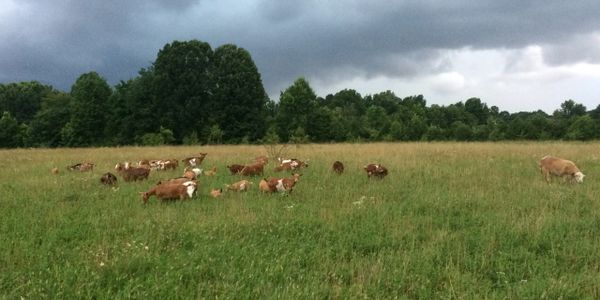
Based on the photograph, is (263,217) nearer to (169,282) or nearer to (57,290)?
(169,282)

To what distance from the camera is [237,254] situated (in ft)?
17.4

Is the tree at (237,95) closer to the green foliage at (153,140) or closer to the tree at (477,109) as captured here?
the green foliage at (153,140)

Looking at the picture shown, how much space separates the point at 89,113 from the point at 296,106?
2294 centimetres

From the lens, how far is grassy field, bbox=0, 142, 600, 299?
4.45m

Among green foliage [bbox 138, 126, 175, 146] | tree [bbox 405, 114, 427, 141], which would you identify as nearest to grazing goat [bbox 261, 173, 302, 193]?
green foliage [bbox 138, 126, 175, 146]

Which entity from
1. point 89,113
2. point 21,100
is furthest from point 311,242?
point 21,100

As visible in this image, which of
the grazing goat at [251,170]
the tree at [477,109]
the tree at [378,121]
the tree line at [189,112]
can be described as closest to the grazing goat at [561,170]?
the grazing goat at [251,170]

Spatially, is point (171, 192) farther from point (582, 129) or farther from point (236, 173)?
point (582, 129)

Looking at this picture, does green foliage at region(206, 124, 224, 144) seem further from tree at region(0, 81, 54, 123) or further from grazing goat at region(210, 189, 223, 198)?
tree at region(0, 81, 54, 123)

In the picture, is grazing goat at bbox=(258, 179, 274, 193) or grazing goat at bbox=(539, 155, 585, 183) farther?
grazing goat at bbox=(539, 155, 585, 183)

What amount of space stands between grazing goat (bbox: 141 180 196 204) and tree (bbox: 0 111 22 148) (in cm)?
5749

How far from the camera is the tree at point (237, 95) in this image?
145ft

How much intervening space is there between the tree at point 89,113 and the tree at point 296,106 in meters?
19.8

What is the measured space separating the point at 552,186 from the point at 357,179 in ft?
14.2
